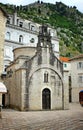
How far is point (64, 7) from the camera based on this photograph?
188000mm

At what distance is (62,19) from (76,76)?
112m

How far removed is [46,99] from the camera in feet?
120

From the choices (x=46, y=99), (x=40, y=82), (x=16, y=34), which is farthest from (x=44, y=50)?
(x=16, y=34)

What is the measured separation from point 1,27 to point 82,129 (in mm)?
Result: 21210

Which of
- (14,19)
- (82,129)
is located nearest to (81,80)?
(14,19)

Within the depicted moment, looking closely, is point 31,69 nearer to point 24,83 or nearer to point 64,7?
point 24,83

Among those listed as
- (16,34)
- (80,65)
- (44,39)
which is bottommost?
(80,65)

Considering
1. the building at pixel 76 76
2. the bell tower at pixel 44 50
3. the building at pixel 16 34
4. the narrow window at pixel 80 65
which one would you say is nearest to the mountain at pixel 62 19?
the building at pixel 16 34

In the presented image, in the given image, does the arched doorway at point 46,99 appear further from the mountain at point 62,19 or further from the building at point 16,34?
the mountain at point 62,19

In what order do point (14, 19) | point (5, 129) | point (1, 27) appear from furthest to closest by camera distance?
1. point (14, 19)
2. point (1, 27)
3. point (5, 129)

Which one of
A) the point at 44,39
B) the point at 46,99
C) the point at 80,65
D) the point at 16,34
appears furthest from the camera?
the point at 80,65

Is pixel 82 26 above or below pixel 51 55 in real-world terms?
above

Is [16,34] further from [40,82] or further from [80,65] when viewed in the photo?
[40,82]

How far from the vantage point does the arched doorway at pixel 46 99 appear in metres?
36.3
